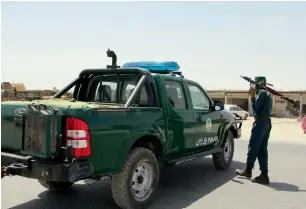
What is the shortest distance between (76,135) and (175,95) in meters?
2.38

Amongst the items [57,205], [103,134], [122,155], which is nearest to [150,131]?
[122,155]

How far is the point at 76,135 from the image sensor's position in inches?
143

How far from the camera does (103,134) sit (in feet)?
12.6

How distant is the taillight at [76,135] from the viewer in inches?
143

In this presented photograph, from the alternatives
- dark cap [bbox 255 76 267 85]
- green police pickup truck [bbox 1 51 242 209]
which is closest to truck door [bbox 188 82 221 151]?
green police pickup truck [bbox 1 51 242 209]

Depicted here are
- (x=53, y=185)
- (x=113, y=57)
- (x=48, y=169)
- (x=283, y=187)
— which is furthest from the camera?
(x=283, y=187)

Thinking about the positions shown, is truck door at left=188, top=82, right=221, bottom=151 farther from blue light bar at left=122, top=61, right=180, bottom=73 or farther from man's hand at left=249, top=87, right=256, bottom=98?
man's hand at left=249, top=87, right=256, bottom=98

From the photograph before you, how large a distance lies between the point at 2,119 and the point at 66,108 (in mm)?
1138

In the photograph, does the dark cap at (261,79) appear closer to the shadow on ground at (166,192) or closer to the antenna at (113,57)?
the shadow on ground at (166,192)

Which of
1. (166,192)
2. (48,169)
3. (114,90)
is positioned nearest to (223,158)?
(166,192)

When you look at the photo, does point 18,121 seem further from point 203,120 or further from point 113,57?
point 203,120

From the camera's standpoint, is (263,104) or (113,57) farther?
(263,104)

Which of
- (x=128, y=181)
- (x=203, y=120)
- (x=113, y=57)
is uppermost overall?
(x=113, y=57)

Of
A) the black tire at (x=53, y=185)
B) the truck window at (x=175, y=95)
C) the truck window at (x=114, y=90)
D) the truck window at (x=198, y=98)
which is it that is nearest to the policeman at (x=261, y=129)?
the truck window at (x=198, y=98)
